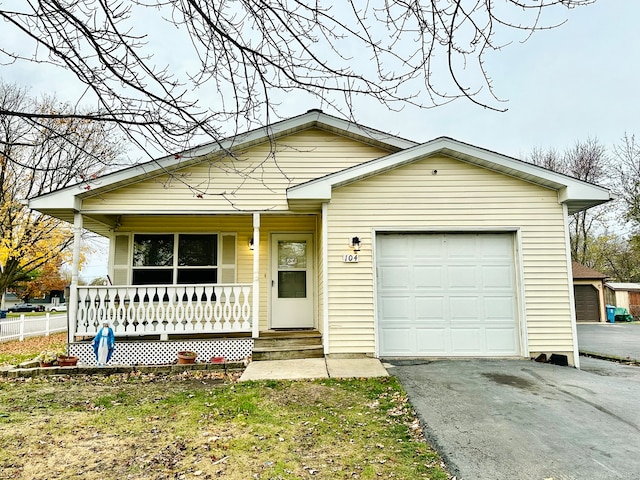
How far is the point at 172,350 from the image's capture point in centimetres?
768

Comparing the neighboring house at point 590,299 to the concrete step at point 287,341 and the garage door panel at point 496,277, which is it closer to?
the garage door panel at point 496,277

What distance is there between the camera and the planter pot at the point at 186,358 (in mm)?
7316

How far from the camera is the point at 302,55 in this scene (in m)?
2.99

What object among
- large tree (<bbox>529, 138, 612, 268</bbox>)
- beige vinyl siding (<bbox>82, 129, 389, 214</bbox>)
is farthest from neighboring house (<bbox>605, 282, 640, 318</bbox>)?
beige vinyl siding (<bbox>82, 129, 389, 214</bbox>)

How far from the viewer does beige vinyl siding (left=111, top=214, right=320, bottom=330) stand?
8.99m

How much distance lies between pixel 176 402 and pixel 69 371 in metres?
3.14

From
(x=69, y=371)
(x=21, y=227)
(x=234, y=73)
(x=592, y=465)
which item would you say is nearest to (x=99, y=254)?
(x=21, y=227)

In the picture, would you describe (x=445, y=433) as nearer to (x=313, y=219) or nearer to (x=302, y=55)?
(x=302, y=55)

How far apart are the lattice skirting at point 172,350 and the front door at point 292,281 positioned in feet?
4.70

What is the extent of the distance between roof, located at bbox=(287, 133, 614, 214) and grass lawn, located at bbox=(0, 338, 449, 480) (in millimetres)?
3353

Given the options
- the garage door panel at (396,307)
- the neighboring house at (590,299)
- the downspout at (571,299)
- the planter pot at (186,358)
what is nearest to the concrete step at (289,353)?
the planter pot at (186,358)

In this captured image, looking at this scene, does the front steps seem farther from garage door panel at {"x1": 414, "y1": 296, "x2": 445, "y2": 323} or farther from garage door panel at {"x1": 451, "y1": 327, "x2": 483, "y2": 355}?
garage door panel at {"x1": 451, "y1": 327, "x2": 483, "y2": 355}

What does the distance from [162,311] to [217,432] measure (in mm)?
4153

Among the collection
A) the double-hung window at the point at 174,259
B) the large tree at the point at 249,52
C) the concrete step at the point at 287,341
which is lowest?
the concrete step at the point at 287,341
